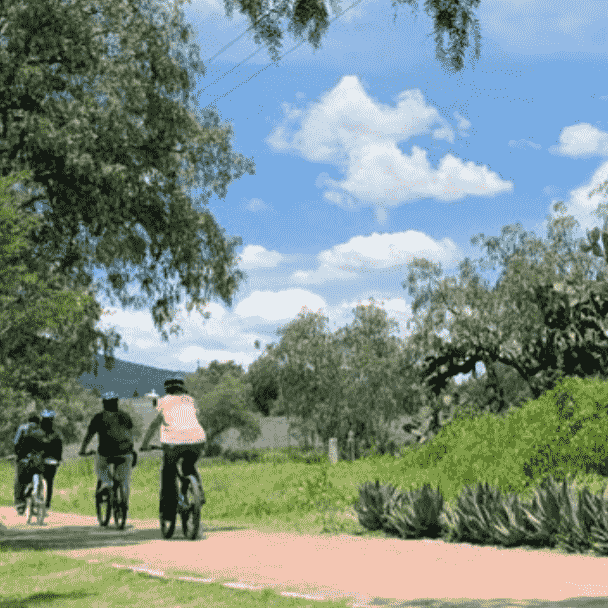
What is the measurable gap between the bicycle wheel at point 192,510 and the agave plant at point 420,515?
2.23 meters

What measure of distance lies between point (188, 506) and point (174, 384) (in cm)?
143

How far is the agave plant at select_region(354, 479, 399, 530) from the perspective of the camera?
37.6ft

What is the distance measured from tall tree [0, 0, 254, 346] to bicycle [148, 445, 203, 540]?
13.4 m

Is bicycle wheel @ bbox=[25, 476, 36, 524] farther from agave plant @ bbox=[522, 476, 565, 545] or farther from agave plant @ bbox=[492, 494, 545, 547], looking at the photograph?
agave plant @ bbox=[522, 476, 565, 545]

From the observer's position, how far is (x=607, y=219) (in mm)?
36000

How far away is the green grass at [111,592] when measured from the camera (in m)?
6.45

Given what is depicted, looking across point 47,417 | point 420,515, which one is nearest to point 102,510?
point 47,417

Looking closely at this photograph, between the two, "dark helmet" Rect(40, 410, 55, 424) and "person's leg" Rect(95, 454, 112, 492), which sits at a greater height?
"dark helmet" Rect(40, 410, 55, 424)

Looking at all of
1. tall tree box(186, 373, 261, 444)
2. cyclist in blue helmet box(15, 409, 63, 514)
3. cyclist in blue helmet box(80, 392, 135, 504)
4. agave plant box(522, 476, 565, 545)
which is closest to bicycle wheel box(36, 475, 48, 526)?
cyclist in blue helmet box(15, 409, 63, 514)

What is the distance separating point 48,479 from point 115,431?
3.69 m

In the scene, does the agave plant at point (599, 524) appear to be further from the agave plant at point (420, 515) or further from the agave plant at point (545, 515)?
the agave plant at point (420, 515)

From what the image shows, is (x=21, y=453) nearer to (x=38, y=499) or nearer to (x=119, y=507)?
(x=38, y=499)

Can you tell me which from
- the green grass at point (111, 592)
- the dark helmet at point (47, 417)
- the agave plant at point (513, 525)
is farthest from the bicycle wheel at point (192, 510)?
the dark helmet at point (47, 417)

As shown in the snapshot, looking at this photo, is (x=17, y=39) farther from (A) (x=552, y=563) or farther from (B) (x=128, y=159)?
(A) (x=552, y=563)
